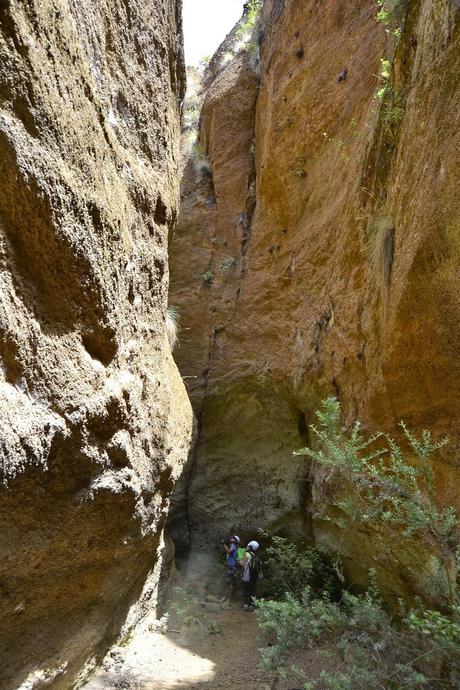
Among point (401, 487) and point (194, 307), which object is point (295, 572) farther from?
point (194, 307)

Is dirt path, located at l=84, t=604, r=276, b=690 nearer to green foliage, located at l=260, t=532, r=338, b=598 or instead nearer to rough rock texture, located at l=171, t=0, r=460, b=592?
green foliage, located at l=260, t=532, r=338, b=598

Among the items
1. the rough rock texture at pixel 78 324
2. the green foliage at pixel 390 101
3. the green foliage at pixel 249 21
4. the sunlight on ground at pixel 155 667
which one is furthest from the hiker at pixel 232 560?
the green foliage at pixel 249 21

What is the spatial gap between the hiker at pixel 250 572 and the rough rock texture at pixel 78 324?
3.13 meters

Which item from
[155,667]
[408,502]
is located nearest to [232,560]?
[155,667]

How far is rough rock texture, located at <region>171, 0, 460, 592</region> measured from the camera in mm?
4641

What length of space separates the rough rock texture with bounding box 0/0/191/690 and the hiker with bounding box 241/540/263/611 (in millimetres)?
3133

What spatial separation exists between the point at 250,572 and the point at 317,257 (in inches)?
209

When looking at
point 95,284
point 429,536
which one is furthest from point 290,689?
point 95,284

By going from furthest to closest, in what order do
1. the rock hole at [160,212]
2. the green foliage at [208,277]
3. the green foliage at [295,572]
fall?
1. the green foliage at [208,277]
2. the green foliage at [295,572]
3. the rock hole at [160,212]

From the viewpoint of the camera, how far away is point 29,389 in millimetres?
2947

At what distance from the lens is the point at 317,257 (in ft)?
25.7

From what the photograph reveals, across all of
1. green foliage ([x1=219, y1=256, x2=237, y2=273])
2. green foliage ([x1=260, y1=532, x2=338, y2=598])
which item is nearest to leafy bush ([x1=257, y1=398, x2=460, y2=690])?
green foliage ([x1=260, y1=532, x2=338, y2=598])

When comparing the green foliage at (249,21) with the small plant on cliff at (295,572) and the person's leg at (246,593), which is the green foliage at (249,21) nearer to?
the small plant on cliff at (295,572)

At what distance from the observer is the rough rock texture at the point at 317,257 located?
464cm
